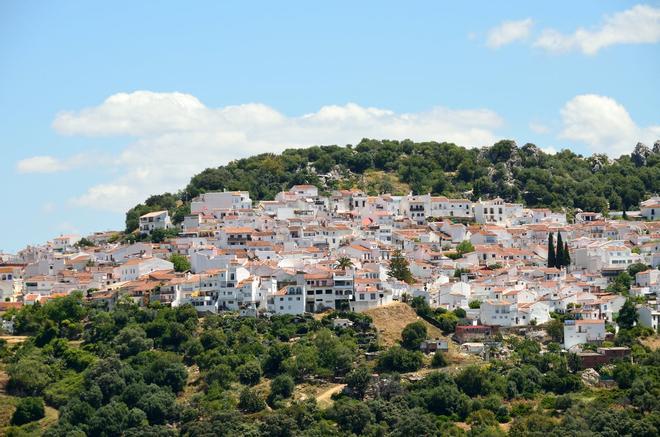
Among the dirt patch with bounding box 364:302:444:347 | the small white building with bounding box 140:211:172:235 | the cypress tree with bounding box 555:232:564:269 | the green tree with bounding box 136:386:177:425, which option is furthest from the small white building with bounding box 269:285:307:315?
the small white building with bounding box 140:211:172:235

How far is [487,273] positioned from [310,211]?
15307 mm

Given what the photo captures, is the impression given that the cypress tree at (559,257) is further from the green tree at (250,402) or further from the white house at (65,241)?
the white house at (65,241)

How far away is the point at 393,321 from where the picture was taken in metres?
63.2

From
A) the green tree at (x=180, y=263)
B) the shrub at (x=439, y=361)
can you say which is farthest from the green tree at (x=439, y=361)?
the green tree at (x=180, y=263)

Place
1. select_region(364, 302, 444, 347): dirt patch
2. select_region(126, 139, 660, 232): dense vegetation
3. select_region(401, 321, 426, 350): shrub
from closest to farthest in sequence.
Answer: select_region(401, 321, 426, 350): shrub → select_region(364, 302, 444, 347): dirt patch → select_region(126, 139, 660, 232): dense vegetation

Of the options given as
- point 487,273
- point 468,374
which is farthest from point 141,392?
point 487,273

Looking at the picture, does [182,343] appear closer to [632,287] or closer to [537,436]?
[537,436]

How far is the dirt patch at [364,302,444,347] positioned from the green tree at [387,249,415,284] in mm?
4301

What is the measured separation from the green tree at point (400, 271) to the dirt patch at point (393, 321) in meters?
4.30

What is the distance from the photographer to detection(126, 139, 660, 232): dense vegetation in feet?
307

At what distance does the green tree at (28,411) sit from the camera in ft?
188

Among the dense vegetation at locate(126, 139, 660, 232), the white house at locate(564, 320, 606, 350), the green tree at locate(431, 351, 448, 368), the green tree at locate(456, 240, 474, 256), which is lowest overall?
the green tree at locate(431, 351, 448, 368)

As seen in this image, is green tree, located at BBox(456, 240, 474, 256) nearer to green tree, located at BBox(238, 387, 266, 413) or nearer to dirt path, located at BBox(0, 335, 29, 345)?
green tree, located at BBox(238, 387, 266, 413)

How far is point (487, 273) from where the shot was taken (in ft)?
233
